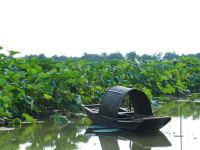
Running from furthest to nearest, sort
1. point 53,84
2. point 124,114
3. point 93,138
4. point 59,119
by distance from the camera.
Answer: point 53,84, point 59,119, point 124,114, point 93,138

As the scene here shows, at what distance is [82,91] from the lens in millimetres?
10086

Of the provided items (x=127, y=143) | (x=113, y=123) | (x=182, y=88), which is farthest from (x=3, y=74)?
(x=182, y=88)

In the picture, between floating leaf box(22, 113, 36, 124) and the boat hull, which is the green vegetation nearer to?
floating leaf box(22, 113, 36, 124)

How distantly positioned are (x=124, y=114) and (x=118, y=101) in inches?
27.9

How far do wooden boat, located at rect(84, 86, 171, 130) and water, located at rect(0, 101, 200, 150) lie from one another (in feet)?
0.47

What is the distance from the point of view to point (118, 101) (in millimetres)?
7180

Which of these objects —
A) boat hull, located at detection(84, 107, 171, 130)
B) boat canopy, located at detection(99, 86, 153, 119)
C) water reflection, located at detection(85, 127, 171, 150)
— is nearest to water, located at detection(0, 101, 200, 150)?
water reflection, located at detection(85, 127, 171, 150)

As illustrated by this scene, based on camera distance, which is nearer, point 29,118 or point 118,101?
point 118,101

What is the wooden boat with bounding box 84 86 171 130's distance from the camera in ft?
23.2

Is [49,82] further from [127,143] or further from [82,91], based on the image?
[127,143]

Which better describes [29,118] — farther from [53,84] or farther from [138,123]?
[138,123]

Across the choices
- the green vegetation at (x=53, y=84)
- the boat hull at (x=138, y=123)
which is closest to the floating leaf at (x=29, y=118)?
the green vegetation at (x=53, y=84)

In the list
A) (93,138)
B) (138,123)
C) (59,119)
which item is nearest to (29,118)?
(59,119)

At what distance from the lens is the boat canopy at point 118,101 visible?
7.22 metres
